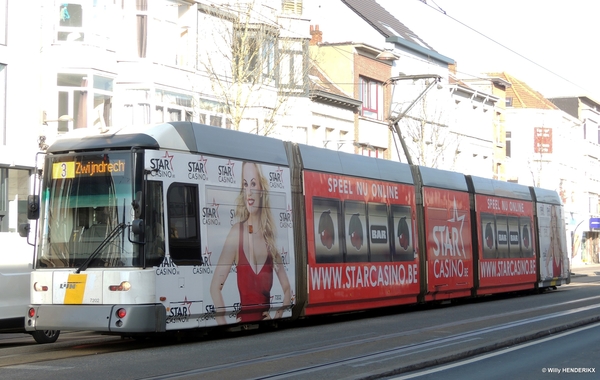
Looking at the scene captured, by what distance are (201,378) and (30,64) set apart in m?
18.5

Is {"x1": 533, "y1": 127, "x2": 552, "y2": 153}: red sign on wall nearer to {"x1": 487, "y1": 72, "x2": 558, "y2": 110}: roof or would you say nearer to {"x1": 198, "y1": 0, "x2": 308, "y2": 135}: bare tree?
{"x1": 487, "y1": 72, "x2": 558, "y2": 110}: roof

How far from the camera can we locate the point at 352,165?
19359 mm

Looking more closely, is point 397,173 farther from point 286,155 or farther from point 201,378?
point 201,378

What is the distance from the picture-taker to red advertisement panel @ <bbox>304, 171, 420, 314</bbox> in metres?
17.6

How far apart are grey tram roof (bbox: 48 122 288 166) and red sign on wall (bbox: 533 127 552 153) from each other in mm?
57796

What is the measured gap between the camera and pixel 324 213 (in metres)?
18.0

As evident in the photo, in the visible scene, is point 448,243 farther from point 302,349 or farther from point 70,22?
point 70,22

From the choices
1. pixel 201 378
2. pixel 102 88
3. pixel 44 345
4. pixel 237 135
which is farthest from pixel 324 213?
pixel 102 88

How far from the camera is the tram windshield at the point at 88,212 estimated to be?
13.3 metres

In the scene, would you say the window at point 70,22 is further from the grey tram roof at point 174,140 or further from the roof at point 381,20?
the roof at point 381,20

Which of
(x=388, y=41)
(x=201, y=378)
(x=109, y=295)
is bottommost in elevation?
(x=201, y=378)

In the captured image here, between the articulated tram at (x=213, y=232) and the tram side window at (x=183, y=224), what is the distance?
0.08 feet

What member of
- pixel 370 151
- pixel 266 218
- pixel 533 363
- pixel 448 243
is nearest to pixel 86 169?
pixel 266 218

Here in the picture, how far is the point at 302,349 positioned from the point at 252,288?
232cm
